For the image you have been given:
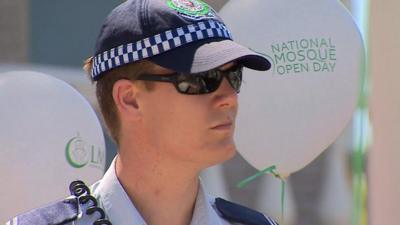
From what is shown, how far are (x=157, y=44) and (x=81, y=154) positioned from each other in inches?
45.3

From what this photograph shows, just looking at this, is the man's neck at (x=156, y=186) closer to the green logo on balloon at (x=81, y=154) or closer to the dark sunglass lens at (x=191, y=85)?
the dark sunglass lens at (x=191, y=85)

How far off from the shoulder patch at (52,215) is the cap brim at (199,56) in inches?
11.2

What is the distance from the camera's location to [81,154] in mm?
2549

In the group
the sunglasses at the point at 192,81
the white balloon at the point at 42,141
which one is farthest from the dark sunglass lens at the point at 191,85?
the white balloon at the point at 42,141

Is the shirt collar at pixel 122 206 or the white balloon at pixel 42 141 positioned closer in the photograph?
the shirt collar at pixel 122 206

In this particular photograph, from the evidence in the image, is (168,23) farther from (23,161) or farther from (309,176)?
(309,176)

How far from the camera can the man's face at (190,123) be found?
1.46m

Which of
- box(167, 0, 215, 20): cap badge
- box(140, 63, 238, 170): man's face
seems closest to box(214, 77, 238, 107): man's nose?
box(140, 63, 238, 170): man's face

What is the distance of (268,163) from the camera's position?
2.63 meters

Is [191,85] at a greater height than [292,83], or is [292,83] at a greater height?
[191,85]

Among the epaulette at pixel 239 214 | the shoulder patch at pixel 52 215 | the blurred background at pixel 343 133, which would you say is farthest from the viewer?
the blurred background at pixel 343 133

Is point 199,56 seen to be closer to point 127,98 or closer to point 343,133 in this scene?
point 127,98

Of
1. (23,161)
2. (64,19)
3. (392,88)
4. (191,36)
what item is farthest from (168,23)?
(64,19)

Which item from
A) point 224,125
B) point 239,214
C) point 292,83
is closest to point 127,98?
point 224,125
